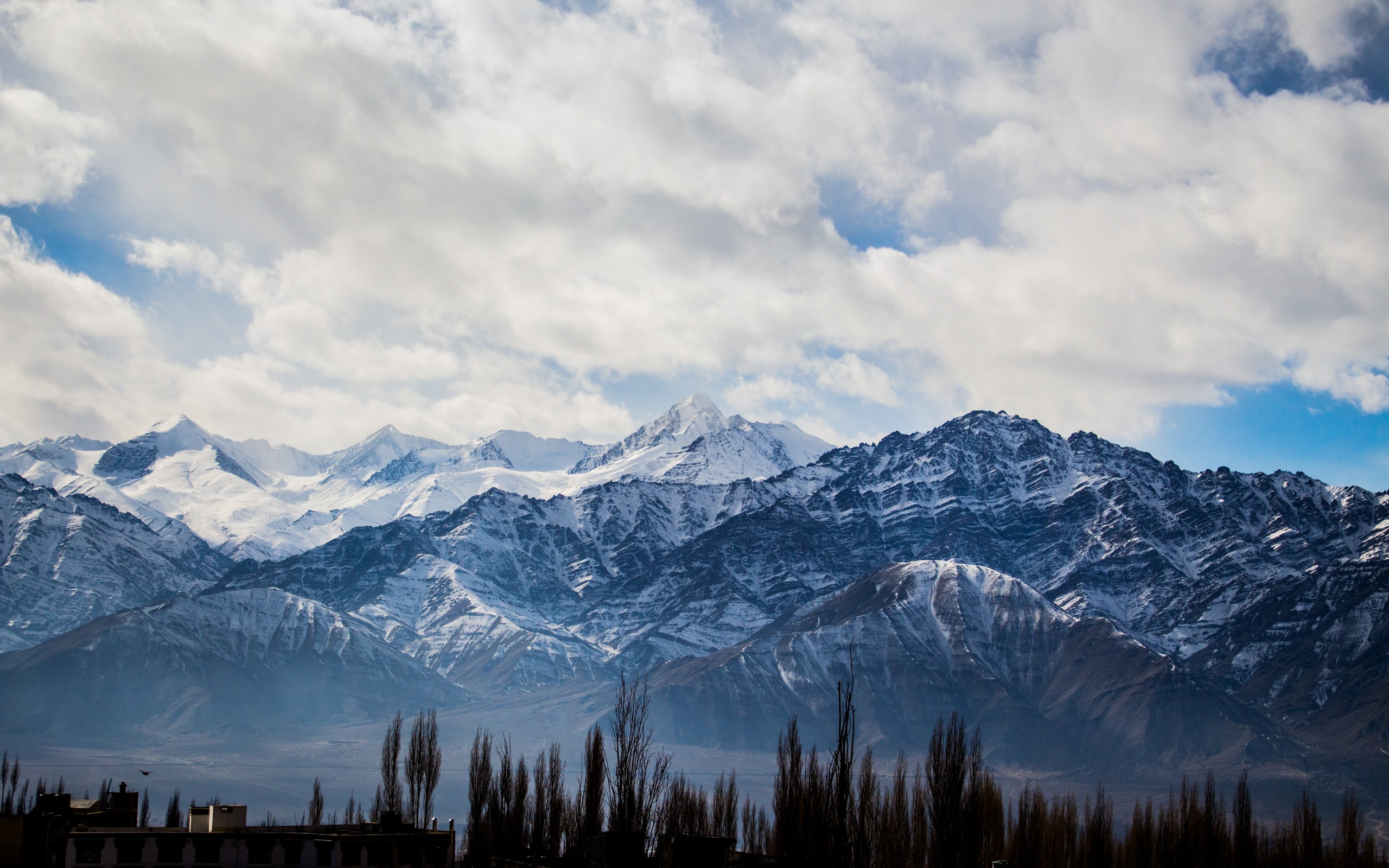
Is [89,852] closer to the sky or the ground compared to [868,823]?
closer to the ground

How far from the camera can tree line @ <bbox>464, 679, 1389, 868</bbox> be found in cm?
7681

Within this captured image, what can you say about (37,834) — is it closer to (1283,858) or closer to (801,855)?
(801,855)

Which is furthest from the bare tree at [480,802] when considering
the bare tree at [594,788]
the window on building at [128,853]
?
the window on building at [128,853]

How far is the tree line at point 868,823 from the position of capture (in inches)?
3024

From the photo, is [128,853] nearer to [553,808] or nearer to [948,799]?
[948,799]

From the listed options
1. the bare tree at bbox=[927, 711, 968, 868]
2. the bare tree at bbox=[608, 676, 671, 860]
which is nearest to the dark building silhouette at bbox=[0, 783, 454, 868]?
the bare tree at bbox=[608, 676, 671, 860]

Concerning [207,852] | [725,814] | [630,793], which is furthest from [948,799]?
[725,814]

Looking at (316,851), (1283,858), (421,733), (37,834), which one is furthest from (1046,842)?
(37,834)

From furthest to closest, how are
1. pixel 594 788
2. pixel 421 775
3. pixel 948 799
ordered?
pixel 421 775 → pixel 594 788 → pixel 948 799

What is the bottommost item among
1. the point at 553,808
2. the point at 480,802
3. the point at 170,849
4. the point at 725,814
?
the point at 725,814

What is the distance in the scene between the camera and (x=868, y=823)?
90.6 m

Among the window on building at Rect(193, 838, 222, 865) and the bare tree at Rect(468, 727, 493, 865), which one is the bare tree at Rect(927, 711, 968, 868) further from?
the bare tree at Rect(468, 727, 493, 865)

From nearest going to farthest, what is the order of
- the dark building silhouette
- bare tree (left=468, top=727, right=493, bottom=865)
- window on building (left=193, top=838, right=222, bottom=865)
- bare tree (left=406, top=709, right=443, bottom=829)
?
the dark building silhouette → window on building (left=193, top=838, right=222, bottom=865) → bare tree (left=406, top=709, right=443, bottom=829) → bare tree (left=468, top=727, right=493, bottom=865)

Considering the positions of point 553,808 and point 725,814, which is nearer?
point 553,808
